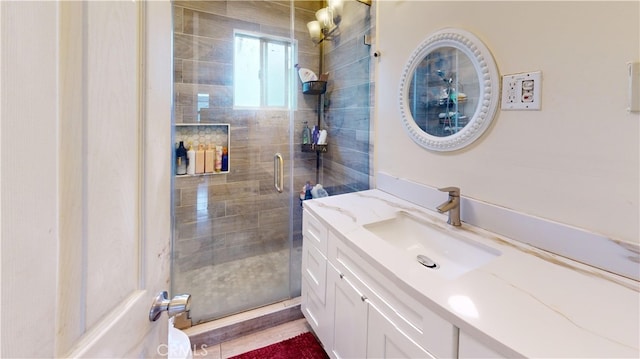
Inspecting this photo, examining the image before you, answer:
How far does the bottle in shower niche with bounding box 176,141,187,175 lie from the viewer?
2.23 meters

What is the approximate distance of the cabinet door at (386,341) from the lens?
85 centimetres

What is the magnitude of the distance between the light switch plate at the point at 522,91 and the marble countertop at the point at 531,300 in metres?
0.52

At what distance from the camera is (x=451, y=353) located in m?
0.72

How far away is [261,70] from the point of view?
2484 mm

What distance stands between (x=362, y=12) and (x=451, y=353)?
2.07 meters

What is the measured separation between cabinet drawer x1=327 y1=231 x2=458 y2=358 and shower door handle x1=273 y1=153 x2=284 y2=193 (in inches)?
52.9

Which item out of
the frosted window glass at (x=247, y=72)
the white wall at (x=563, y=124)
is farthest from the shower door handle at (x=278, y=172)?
the white wall at (x=563, y=124)

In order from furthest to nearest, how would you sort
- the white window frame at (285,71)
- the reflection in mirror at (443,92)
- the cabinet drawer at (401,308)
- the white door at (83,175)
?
the white window frame at (285,71) < the reflection in mirror at (443,92) < the cabinet drawer at (401,308) < the white door at (83,175)

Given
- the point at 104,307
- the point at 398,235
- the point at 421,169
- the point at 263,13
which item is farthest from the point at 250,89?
the point at 104,307

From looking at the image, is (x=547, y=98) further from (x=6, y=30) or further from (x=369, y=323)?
(x=6, y=30)

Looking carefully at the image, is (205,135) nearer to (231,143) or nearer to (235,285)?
(231,143)

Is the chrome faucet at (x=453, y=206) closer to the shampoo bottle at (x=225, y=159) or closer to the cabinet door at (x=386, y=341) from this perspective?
the cabinet door at (x=386, y=341)

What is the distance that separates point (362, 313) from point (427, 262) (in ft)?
1.10

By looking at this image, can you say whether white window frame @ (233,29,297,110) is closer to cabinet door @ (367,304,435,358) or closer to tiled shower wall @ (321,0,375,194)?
tiled shower wall @ (321,0,375,194)
